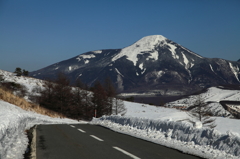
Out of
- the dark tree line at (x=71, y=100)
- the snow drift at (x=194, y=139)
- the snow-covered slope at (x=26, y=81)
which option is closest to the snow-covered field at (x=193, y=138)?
the snow drift at (x=194, y=139)

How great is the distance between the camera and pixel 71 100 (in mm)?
59000

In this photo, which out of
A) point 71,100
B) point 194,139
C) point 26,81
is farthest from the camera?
point 26,81

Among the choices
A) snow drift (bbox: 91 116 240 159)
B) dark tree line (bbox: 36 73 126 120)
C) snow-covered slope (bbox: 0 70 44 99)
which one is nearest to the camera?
snow drift (bbox: 91 116 240 159)

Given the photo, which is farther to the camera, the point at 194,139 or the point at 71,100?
the point at 71,100

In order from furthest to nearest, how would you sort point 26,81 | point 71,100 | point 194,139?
point 26,81
point 71,100
point 194,139

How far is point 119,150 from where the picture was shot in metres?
8.53

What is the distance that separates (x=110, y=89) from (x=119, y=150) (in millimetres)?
64586

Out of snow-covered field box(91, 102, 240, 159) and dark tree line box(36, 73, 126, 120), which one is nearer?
snow-covered field box(91, 102, 240, 159)

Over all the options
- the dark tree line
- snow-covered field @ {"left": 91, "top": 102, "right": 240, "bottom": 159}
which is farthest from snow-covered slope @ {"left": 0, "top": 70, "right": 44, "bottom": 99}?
snow-covered field @ {"left": 91, "top": 102, "right": 240, "bottom": 159}

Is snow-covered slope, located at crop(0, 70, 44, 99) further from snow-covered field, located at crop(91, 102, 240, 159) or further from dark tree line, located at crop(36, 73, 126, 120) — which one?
snow-covered field, located at crop(91, 102, 240, 159)

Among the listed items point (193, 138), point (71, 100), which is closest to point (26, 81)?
point (71, 100)

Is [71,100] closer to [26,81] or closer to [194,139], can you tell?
[26,81]

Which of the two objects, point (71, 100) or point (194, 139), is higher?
point (71, 100)

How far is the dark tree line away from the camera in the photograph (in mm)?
54750
